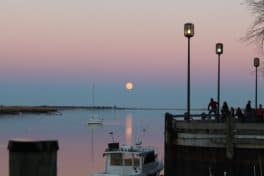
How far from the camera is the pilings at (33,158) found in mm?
3531

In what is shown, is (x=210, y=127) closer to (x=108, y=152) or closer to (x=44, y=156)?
(x=108, y=152)

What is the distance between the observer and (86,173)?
4894cm

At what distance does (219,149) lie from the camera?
78.5 ft

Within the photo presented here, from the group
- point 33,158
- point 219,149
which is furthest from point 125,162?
point 33,158

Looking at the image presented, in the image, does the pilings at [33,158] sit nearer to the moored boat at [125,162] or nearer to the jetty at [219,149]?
the jetty at [219,149]

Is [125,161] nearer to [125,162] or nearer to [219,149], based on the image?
[125,162]

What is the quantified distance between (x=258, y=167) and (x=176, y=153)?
4.48 metres

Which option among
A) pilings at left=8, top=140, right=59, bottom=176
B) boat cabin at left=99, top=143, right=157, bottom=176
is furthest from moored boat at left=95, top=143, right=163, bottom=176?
pilings at left=8, top=140, right=59, bottom=176

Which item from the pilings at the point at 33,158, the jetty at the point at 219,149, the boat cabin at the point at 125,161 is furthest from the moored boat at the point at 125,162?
the pilings at the point at 33,158

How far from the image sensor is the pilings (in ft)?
11.6

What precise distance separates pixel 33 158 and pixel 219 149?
825 inches

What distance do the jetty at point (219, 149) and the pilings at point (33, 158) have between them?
2028 cm

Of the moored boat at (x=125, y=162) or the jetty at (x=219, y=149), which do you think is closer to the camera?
the jetty at (x=219, y=149)

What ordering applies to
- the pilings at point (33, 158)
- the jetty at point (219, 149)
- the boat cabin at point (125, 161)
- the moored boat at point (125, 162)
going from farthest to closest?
the boat cabin at point (125, 161) → the moored boat at point (125, 162) → the jetty at point (219, 149) → the pilings at point (33, 158)
